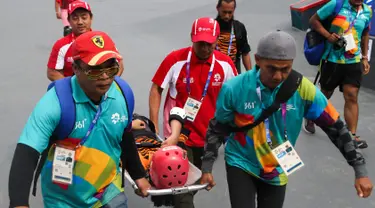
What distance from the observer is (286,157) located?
3426 millimetres

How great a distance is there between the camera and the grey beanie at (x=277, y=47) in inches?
120

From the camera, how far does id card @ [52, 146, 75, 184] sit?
2.90m

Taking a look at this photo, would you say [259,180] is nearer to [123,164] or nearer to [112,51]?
[123,164]

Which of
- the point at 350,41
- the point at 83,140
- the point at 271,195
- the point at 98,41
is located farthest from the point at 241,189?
the point at 350,41

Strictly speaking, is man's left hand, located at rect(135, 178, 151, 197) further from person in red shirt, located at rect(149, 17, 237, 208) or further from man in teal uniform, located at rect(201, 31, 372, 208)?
person in red shirt, located at rect(149, 17, 237, 208)

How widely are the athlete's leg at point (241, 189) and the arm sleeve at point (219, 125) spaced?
180mm

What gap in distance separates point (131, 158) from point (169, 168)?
21.0 inches

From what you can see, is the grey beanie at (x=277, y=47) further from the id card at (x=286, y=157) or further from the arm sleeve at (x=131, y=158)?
the arm sleeve at (x=131, y=158)

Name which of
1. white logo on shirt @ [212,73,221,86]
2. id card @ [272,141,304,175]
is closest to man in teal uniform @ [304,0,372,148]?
white logo on shirt @ [212,73,221,86]

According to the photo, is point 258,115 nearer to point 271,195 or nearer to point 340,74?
point 271,195

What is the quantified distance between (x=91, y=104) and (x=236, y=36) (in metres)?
3.33

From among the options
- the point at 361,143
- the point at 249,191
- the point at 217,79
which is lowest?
the point at 361,143

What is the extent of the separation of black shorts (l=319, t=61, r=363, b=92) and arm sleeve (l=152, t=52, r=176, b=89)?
7.83 feet

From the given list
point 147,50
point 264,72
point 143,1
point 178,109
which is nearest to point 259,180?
point 264,72
